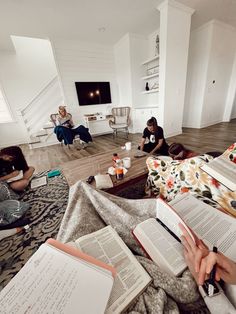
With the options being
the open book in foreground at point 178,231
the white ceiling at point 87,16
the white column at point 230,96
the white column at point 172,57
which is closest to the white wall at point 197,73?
the white ceiling at point 87,16

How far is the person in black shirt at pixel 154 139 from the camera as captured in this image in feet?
6.60

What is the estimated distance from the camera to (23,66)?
3807mm

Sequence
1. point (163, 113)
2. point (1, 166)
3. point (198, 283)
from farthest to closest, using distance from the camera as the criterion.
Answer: point (163, 113), point (1, 166), point (198, 283)

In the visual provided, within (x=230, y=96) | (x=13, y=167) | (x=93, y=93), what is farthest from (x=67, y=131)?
(x=230, y=96)

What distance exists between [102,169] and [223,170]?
1055 mm

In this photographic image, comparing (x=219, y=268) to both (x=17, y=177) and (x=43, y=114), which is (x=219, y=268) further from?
(x=43, y=114)

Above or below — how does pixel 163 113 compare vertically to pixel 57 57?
below

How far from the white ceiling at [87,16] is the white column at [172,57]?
181 millimetres

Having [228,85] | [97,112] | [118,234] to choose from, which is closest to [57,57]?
[97,112]

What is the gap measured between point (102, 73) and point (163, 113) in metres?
2.38

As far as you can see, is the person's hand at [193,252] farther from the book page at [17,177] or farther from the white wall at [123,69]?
the white wall at [123,69]

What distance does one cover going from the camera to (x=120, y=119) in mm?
3969

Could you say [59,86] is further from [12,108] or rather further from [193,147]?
[193,147]

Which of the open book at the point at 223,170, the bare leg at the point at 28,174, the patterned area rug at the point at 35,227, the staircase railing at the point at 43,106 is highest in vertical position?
the staircase railing at the point at 43,106
